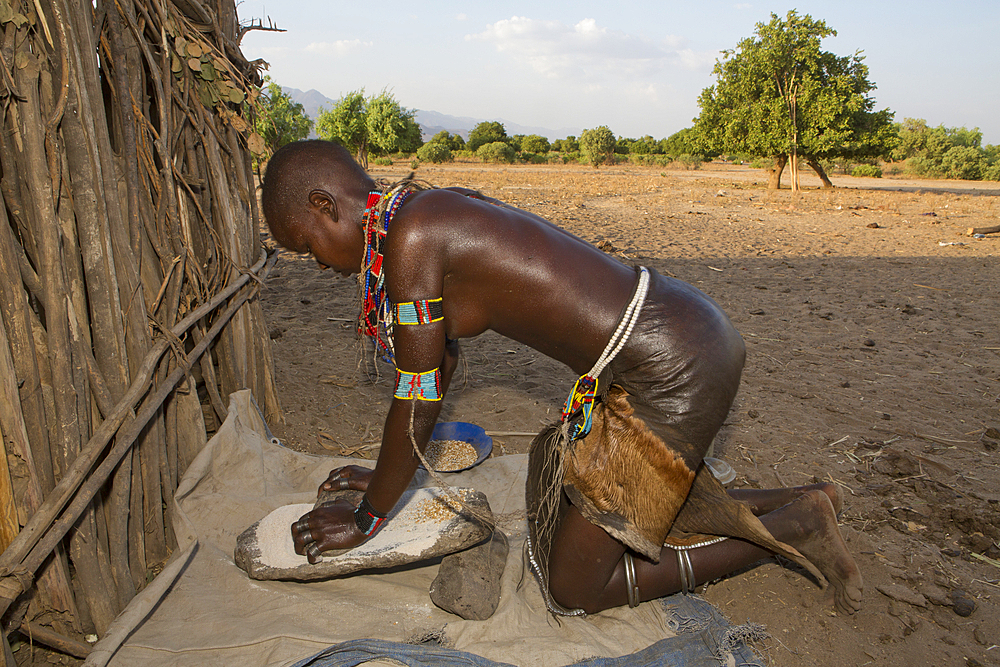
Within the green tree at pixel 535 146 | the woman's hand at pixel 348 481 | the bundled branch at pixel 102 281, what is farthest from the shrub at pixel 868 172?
the woman's hand at pixel 348 481

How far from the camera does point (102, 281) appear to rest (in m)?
2.12

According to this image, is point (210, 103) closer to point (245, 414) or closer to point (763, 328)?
point (245, 414)

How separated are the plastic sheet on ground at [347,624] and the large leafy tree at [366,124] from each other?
23.2 metres

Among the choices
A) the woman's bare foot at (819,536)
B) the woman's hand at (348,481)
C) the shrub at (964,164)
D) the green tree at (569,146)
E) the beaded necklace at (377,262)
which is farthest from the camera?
the green tree at (569,146)

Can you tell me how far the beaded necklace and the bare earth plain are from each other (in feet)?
2.90

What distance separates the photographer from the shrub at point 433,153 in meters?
34.8

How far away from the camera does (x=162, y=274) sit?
254 centimetres

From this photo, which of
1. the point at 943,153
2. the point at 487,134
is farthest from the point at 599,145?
the point at 943,153

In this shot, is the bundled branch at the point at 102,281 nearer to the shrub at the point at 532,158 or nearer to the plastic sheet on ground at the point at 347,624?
the plastic sheet on ground at the point at 347,624

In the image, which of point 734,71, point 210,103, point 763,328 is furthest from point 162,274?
point 734,71

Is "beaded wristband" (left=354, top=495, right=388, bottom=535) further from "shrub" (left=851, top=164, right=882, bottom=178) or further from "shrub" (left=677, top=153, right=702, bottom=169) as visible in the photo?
"shrub" (left=677, top=153, right=702, bottom=169)

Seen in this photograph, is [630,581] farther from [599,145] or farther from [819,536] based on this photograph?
[599,145]

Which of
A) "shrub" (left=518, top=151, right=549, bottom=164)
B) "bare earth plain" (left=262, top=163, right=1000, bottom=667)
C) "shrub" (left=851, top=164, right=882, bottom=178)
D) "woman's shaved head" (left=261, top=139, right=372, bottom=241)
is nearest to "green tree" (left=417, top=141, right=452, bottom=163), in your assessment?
"shrub" (left=518, top=151, right=549, bottom=164)

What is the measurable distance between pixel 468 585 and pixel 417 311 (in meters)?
1.10
